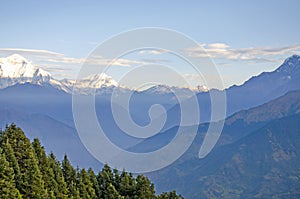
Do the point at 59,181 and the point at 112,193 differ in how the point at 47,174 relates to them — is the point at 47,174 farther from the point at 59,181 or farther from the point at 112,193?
the point at 112,193

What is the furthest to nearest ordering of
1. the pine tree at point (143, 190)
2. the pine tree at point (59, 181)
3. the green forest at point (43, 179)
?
the pine tree at point (143, 190), the pine tree at point (59, 181), the green forest at point (43, 179)

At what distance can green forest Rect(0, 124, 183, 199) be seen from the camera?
6156cm

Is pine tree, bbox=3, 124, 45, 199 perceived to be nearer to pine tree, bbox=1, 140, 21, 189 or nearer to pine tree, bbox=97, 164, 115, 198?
pine tree, bbox=1, 140, 21, 189

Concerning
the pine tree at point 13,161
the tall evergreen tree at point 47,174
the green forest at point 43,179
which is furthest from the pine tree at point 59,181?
the pine tree at point 13,161

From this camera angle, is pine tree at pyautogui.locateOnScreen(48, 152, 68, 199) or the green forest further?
pine tree at pyautogui.locateOnScreen(48, 152, 68, 199)

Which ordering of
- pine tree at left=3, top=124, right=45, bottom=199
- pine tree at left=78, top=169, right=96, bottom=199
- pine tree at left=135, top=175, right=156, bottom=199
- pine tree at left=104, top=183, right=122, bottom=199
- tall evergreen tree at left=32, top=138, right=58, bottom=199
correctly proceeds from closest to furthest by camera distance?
pine tree at left=3, top=124, right=45, bottom=199 < tall evergreen tree at left=32, top=138, right=58, bottom=199 < pine tree at left=78, top=169, right=96, bottom=199 < pine tree at left=104, top=183, right=122, bottom=199 < pine tree at left=135, top=175, right=156, bottom=199

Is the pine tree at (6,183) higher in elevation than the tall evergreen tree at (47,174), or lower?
lower

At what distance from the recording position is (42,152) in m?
77.0

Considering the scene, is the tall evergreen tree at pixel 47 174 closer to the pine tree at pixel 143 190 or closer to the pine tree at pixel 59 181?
the pine tree at pixel 59 181

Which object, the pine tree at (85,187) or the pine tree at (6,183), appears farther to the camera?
the pine tree at (85,187)

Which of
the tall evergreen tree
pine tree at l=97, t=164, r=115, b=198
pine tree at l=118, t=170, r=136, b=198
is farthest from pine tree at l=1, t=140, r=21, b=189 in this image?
pine tree at l=118, t=170, r=136, b=198

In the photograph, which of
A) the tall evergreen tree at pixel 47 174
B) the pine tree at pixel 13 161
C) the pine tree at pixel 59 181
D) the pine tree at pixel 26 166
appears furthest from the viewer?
the pine tree at pixel 59 181

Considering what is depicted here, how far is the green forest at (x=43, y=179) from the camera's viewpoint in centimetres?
6156

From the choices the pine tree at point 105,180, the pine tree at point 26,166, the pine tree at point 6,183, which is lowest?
the pine tree at point 6,183
